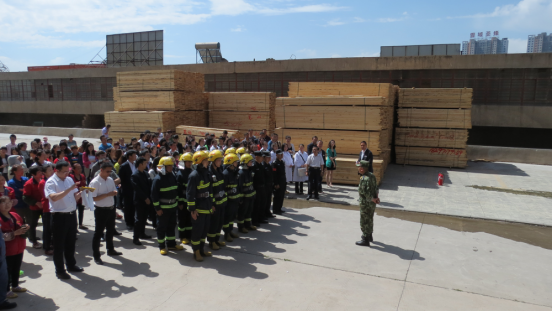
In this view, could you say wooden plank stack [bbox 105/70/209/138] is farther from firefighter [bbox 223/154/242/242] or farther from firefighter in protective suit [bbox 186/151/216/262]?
firefighter in protective suit [bbox 186/151/216/262]

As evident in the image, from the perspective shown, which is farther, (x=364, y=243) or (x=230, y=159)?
(x=230, y=159)

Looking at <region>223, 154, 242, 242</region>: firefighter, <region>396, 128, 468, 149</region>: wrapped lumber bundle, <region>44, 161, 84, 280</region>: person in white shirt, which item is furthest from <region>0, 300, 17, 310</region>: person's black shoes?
<region>396, 128, 468, 149</region>: wrapped lumber bundle

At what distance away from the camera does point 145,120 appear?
56.3 ft

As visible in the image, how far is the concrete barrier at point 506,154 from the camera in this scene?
17797 millimetres

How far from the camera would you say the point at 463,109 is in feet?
53.6

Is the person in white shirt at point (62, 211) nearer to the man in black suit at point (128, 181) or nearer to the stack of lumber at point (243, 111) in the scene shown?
the man in black suit at point (128, 181)

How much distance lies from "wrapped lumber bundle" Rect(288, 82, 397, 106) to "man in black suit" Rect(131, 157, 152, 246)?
882 cm

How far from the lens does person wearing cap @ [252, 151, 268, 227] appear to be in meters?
8.42

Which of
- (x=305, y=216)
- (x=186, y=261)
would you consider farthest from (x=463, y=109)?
(x=186, y=261)

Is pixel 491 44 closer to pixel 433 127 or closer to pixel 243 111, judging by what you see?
pixel 433 127

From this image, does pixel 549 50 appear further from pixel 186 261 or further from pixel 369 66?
pixel 369 66

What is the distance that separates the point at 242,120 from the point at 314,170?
30.2ft

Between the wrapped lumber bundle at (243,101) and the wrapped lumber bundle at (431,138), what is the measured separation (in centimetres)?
638

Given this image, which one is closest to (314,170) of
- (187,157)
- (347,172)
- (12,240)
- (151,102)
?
(347,172)
